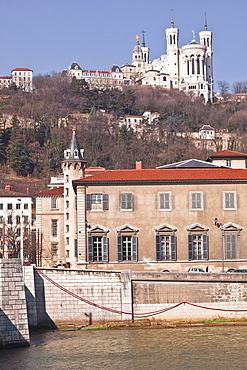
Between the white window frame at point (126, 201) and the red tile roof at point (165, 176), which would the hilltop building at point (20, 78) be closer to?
the red tile roof at point (165, 176)

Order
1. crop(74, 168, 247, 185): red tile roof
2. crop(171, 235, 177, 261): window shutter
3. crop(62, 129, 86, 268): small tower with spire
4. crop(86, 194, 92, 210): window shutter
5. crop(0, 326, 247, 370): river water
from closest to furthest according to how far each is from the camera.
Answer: crop(0, 326, 247, 370): river water < crop(171, 235, 177, 261): window shutter < crop(74, 168, 247, 185): red tile roof < crop(86, 194, 92, 210): window shutter < crop(62, 129, 86, 268): small tower with spire

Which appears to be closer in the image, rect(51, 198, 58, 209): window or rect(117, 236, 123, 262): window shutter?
rect(117, 236, 123, 262): window shutter

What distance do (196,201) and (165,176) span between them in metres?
2.58

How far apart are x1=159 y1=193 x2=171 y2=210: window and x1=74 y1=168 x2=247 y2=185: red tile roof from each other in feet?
3.20

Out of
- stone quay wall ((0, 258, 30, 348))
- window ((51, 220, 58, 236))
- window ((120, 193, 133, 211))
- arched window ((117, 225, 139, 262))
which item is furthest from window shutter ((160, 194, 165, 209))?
window ((51, 220, 58, 236))

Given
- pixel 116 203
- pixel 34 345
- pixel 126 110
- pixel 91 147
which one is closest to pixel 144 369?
pixel 34 345

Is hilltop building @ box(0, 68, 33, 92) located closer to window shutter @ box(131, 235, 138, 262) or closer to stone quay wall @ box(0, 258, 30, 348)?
window shutter @ box(131, 235, 138, 262)

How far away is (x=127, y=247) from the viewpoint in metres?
44.8

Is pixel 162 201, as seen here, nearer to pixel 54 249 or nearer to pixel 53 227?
pixel 53 227

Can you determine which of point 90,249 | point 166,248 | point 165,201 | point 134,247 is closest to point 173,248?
point 166,248

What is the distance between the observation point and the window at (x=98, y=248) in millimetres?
44625

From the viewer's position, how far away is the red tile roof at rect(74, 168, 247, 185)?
45188 millimetres

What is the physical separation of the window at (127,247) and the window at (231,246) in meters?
5.78

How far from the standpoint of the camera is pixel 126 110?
164875mm
